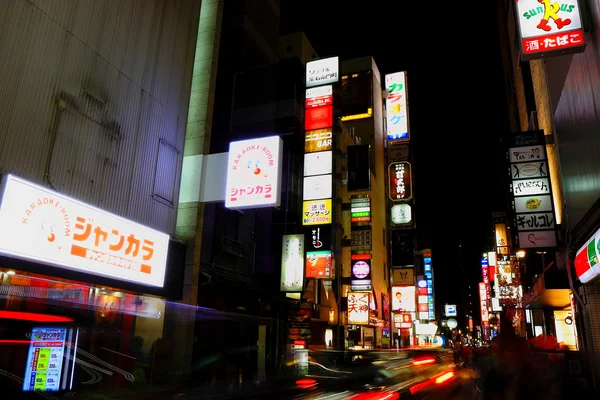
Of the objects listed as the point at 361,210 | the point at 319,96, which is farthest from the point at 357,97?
the point at 319,96

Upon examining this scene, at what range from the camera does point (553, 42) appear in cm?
1044

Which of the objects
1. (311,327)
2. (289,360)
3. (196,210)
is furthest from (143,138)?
(311,327)

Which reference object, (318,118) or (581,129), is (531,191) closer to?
(581,129)

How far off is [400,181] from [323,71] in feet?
40.2

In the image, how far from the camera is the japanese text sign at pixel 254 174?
12742 mm

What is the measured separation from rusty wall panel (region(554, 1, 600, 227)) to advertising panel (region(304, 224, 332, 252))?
1133 cm

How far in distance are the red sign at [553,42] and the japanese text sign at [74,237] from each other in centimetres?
1147

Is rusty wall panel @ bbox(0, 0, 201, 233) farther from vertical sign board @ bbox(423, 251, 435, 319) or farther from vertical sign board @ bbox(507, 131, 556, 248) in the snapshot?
vertical sign board @ bbox(423, 251, 435, 319)

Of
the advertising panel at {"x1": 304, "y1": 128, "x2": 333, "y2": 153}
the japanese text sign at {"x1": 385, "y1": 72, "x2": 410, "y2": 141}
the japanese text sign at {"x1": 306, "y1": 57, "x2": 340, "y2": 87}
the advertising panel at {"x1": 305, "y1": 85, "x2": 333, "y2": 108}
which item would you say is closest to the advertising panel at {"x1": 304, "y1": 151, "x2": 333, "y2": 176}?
the advertising panel at {"x1": 304, "y1": 128, "x2": 333, "y2": 153}

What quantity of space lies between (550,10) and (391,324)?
50.8 metres

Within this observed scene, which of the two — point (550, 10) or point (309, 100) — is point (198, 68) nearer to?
point (309, 100)

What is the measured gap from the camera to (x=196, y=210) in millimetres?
14234

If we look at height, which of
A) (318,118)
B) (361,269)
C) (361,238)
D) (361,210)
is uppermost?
(318,118)

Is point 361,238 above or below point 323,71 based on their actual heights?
below
